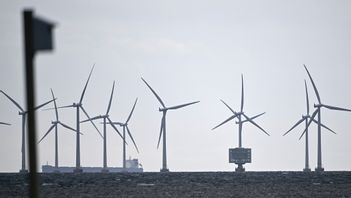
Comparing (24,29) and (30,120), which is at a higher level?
(24,29)

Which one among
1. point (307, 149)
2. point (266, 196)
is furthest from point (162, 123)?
point (266, 196)

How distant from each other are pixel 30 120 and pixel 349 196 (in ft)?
170

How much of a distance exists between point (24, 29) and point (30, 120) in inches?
47.6

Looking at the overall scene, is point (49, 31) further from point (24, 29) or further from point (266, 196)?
point (266, 196)

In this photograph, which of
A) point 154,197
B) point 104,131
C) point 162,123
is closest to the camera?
point 154,197

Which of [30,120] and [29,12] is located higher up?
[29,12]

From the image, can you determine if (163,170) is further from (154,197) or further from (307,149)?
(154,197)

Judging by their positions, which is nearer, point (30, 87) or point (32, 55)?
point (30, 87)

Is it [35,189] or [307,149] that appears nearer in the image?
[35,189]

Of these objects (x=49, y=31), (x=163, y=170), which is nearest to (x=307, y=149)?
(x=163, y=170)

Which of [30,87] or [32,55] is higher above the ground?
[32,55]

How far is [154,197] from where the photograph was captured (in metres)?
59.2

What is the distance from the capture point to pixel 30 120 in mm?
12195

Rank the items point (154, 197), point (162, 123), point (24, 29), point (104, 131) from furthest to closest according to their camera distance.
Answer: point (104, 131) → point (162, 123) → point (154, 197) → point (24, 29)
